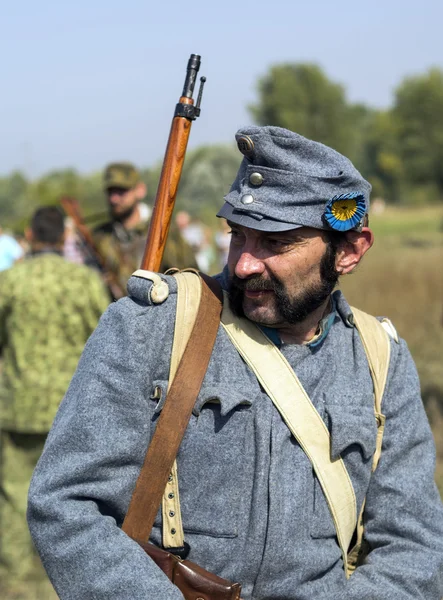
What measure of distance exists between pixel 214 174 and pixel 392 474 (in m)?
32.6

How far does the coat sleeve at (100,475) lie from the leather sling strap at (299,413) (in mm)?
268

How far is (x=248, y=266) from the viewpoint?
247 centimetres

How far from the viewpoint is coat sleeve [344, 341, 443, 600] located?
2.53 meters

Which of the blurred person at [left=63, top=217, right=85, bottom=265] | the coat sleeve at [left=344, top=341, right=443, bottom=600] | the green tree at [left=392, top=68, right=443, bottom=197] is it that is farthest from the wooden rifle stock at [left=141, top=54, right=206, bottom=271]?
the green tree at [left=392, top=68, right=443, bottom=197]

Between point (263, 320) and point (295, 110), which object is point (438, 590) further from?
point (295, 110)

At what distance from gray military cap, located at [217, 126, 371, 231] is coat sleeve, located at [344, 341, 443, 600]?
1.76 feet

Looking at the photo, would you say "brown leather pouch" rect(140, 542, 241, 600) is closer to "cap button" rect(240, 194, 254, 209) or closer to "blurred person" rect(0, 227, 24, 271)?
"cap button" rect(240, 194, 254, 209)

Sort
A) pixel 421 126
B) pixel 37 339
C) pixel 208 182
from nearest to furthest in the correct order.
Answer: pixel 37 339
pixel 208 182
pixel 421 126

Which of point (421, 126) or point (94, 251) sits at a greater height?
point (421, 126)

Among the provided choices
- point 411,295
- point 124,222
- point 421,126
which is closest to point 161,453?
point 124,222

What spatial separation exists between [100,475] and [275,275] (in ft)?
2.31

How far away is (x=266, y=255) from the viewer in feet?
8.21

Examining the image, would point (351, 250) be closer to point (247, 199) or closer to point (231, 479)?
point (247, 199)

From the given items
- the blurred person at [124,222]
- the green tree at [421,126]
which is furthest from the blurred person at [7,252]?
the green tree at [421,126]
